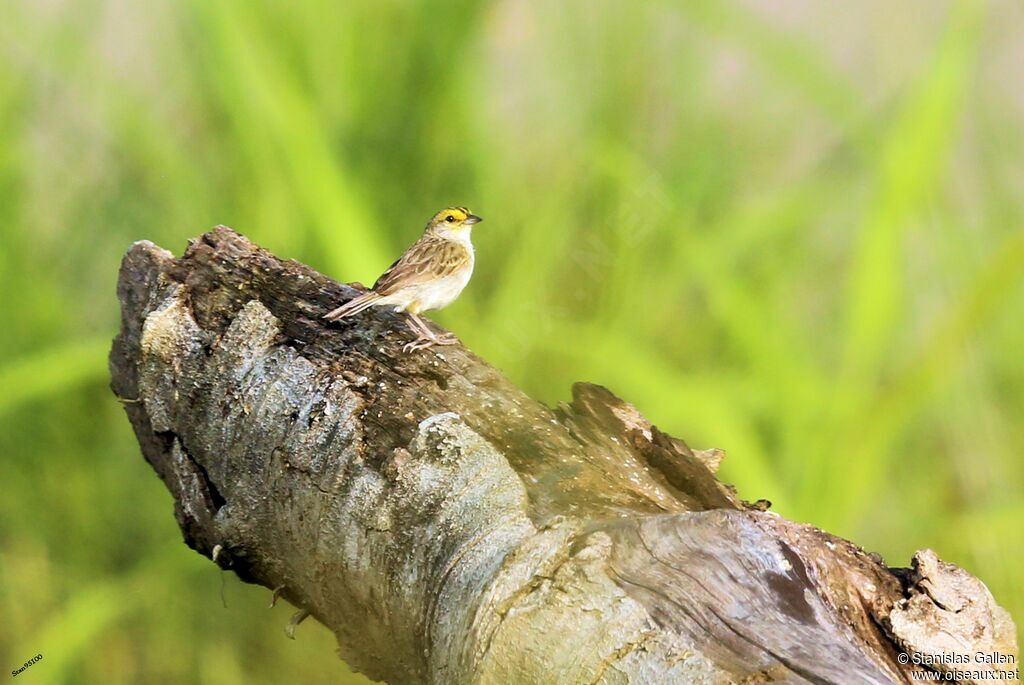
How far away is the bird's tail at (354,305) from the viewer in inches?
68.1

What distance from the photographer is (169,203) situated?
3090mm

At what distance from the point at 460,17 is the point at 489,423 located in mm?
1650

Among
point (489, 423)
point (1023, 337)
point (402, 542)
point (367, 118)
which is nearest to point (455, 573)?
point (402, 542)

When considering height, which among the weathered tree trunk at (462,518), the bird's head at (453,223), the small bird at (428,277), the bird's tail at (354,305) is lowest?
the weathered tree trunk at (462,518)

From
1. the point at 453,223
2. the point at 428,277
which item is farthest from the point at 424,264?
the point at 453,223

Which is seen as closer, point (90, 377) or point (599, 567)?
point (599, 567)

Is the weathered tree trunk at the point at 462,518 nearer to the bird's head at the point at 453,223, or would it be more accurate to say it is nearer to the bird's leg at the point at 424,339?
the bird's leg at the point at 424,339

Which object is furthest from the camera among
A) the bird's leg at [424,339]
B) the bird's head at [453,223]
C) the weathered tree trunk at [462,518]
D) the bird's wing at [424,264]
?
the bird's head at [453,223]

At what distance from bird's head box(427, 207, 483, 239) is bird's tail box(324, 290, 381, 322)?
40 centimetres

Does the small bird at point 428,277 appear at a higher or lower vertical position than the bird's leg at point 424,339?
higher

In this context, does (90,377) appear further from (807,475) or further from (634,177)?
(807,475)

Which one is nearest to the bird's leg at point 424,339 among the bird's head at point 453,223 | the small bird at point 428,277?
the small bird at point 428,277

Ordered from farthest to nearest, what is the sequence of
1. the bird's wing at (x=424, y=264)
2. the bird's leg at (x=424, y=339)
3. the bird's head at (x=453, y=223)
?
the bird's head at (x=453, y=223)
the bird's wing at (x=424, y=264)
the bird's leg at (x=424, y=339)

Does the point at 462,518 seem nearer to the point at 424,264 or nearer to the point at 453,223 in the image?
the point at 424,264
